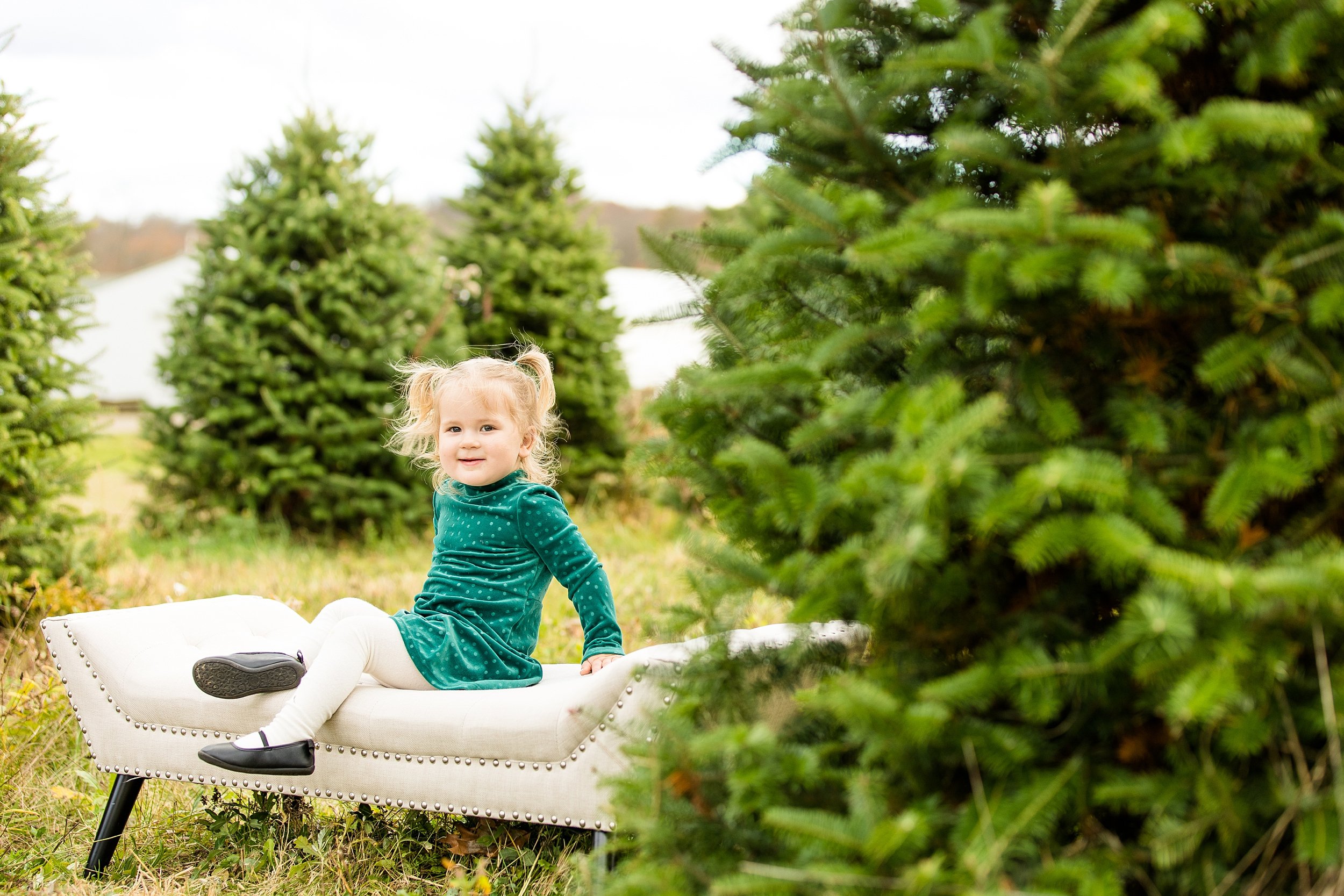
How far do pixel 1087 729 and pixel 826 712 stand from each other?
45 cm

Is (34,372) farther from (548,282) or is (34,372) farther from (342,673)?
(548,282)

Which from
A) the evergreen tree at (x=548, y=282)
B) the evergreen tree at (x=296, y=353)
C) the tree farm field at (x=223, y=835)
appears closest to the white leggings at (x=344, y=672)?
the tree farm field at (x=223, y=835)

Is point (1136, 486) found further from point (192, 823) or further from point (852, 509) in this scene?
point (192, 823)

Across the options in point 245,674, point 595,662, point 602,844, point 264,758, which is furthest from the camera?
point 595,662

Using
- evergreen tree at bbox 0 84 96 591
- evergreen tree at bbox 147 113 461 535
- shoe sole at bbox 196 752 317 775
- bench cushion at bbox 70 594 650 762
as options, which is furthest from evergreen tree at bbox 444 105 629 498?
shoe sole at bbox 196 752 317 775

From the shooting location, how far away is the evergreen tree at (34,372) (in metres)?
4.96

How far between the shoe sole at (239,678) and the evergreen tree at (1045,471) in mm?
1394

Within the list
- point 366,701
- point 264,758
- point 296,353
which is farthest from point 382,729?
point 296,353

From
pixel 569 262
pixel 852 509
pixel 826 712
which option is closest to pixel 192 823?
pixel 826 712

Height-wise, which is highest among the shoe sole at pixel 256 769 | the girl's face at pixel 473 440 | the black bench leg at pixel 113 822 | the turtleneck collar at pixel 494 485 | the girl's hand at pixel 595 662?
the girl's face at pixel 473 440

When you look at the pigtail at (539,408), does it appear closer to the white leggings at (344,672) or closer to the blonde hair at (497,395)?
the blonde hair at (497,395)

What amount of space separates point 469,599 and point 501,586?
102mm

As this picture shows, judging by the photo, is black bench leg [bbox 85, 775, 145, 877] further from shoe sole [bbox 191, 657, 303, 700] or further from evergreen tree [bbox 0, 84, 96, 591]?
evergreen tree [bbox 0, 84, 96, 591]

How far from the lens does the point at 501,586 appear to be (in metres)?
3.20
